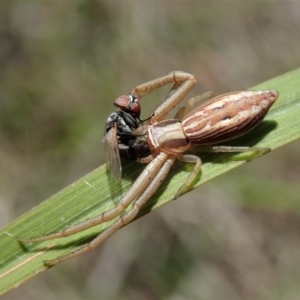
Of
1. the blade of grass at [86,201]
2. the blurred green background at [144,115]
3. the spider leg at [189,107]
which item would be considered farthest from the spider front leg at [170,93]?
the blurred green background at [144,115]

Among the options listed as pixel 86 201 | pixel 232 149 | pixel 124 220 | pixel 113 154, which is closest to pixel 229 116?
pixel 232 149

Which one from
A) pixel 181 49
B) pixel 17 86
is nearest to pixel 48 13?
pixel 17 86

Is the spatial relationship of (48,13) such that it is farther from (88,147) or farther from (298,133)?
(298,133)

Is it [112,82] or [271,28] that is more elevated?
[112,82]

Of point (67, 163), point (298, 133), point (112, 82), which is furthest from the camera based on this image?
point (112, 82)

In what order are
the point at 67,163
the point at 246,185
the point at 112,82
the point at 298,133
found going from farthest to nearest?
the point at 112,82
the point at 67,163
the point at 246,185
the point at 298,133

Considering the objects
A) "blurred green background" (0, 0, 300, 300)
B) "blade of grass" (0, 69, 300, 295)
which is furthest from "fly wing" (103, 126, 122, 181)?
"blurred green background" (0, 0, 300, 300)

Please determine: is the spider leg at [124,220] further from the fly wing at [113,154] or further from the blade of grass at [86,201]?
the fly wing at [113,154]
